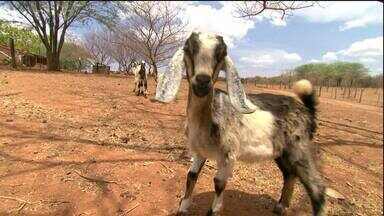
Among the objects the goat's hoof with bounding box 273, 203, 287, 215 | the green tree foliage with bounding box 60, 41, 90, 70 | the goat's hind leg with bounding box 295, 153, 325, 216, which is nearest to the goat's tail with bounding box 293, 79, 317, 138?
the goat's hind leg with bounding box 295, 153, 325, 216

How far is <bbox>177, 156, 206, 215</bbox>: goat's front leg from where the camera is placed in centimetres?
462

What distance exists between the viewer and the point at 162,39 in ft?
99.5

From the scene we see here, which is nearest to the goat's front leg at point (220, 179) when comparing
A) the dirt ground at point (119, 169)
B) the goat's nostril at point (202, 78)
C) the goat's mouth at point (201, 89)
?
the dirt ground at point (119, 169)

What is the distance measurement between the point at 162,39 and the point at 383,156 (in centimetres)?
2252

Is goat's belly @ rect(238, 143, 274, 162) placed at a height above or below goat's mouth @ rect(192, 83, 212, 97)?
below

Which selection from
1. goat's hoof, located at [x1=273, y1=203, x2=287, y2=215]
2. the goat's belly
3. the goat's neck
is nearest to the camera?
the goat's neck

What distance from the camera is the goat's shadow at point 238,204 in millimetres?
5027

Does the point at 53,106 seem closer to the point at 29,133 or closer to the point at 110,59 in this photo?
the point at 29,133

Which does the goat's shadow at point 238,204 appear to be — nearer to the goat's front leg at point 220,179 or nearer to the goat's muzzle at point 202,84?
the goat's front leg at point 220,179

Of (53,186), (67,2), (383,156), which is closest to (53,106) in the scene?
(53,186)

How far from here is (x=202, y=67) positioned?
3631 millimetres

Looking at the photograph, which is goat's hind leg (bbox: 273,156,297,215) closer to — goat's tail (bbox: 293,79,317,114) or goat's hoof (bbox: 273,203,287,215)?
goat's hoof (bbox: 273,203,287,215)

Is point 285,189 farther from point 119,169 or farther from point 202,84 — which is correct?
point 202,84

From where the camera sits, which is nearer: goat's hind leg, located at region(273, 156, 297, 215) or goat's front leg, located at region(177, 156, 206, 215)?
goat's front leg, located at region(177, 156, 206, 215)
